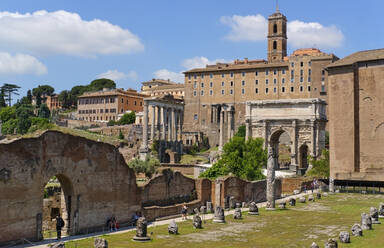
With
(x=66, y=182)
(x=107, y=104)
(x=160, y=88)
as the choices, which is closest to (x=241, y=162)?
(x=66, y=182)

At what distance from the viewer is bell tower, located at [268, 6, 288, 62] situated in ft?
342

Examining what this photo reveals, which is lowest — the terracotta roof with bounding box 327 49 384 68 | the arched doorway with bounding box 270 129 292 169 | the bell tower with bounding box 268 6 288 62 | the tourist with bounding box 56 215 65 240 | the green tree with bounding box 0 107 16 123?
the tourist with bounding box 56 215 65 240

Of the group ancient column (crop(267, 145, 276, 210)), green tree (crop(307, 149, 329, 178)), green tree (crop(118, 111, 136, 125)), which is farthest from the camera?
green tree (crop(118, 111, 136, 125))

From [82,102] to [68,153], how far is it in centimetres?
9332

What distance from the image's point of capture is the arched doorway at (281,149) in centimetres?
5572

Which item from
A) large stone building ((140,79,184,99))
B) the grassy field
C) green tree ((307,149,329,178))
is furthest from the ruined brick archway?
large stone building ((140,79,184,99))

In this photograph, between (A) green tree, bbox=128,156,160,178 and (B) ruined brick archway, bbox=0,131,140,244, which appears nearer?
(B) ruined brick archway, bbox=0,131,140,244

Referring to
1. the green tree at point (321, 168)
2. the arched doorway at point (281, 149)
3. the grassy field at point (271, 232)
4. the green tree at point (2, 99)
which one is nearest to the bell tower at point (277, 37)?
the arched doorway at point (281, 149)

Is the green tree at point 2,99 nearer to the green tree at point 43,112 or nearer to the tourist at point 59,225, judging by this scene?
the green tree at point 43,112

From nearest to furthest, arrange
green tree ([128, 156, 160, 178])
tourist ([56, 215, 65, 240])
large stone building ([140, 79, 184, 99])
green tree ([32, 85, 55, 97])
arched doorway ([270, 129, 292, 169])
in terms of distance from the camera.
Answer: tourist ([56, 215, 65, 240]), green tree ([128, 156, 160, 178]), arched doorway ([270, 129, 292, 169]), large stone building ([140, 79, 184, 99]), green tree ([32, 85, 55, 97])

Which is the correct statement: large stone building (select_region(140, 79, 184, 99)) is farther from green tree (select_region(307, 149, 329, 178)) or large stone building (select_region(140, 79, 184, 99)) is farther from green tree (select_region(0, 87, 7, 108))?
green tree (select_region(307, 149, 329, 178))

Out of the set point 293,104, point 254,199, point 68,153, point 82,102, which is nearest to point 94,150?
point 68,153

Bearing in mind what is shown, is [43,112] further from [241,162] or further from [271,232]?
[271,232]

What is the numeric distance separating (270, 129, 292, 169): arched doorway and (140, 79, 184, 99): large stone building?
36.3 metres
